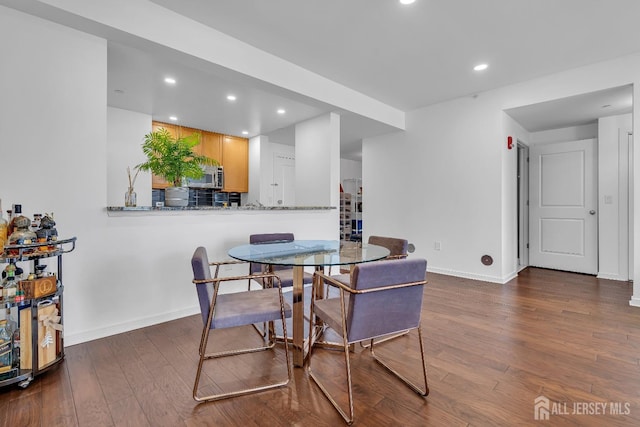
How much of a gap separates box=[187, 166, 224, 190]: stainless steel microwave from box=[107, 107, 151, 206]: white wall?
3.08 ft

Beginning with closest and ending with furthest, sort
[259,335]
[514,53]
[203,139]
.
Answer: [259,335] < [514,53] < [203,139]

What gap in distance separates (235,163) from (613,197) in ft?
19.4

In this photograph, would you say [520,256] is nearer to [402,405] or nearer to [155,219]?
[402,405]

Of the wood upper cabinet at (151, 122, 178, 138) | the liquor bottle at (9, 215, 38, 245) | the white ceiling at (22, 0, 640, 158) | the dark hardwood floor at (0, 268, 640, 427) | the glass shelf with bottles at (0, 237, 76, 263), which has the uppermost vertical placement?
the white ceiling at (22, 0, 640, 158)

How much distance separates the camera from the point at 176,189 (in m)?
2.76

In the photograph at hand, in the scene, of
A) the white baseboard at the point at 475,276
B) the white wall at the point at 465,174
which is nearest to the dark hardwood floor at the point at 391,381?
the white baseboard at the point at 475,276

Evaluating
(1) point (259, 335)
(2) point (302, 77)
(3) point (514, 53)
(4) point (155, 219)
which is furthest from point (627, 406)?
(2) point (302, 77)

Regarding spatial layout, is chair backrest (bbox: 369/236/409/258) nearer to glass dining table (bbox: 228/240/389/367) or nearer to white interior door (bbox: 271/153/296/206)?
glass dining table (bbox: 228/240/389/367)

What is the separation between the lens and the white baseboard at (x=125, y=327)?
2213 mm

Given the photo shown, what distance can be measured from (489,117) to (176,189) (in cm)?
392

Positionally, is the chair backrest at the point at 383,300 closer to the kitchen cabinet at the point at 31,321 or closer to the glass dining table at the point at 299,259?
the glass dining table at the point at 299,259

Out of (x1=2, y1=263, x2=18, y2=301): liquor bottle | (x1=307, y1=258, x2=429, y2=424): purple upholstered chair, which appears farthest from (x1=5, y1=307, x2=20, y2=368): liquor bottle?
(x1=307, y1=258, x2=429, y2=424): purple upholstered chair

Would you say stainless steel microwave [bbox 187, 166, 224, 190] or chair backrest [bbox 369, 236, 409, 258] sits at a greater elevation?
stainless steel microwave [bbox 187, 166, 224, 190]

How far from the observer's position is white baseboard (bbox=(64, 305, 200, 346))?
2213 millimetres
